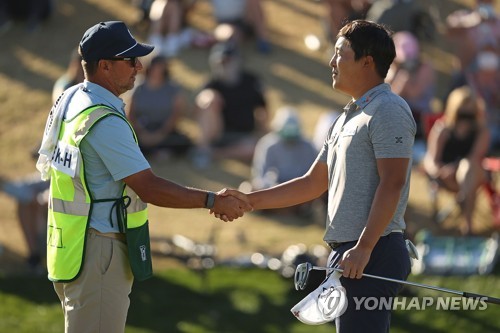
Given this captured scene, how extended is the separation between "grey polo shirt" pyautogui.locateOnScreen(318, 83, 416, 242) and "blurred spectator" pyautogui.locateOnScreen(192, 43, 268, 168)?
285 inches

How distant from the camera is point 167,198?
5.73 m

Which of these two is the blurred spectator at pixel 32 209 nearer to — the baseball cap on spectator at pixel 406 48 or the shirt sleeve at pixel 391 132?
the baseball cap on spectator at pixel 406 48

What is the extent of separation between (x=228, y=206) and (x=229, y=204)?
0.04 ft

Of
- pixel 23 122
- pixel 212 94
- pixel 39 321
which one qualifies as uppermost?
pixel 212 94

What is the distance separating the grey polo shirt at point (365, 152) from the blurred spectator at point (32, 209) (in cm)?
598

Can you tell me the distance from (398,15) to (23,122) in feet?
15.6

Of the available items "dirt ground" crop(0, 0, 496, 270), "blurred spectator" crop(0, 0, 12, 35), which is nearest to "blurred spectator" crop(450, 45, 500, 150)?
"dirt ground" crop(0, 0, 496, 270)

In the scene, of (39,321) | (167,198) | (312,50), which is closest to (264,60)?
(312,50)

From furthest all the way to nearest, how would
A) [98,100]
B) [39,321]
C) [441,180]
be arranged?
[441,180] < [39,321] < [98,100]

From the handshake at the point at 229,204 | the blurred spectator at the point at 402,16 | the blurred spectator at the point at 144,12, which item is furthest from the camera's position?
the blurred spectator at the point at 144,12

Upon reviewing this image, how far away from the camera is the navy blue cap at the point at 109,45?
18.7 ft

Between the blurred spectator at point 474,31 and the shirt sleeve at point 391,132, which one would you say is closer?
the shirt sleeve at point 391,132

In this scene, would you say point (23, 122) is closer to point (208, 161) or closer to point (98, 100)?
point (208, 161)

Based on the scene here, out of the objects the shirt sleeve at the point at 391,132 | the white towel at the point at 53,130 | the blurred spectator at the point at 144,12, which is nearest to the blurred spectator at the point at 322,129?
the blurred spectator at the point at 144,12
